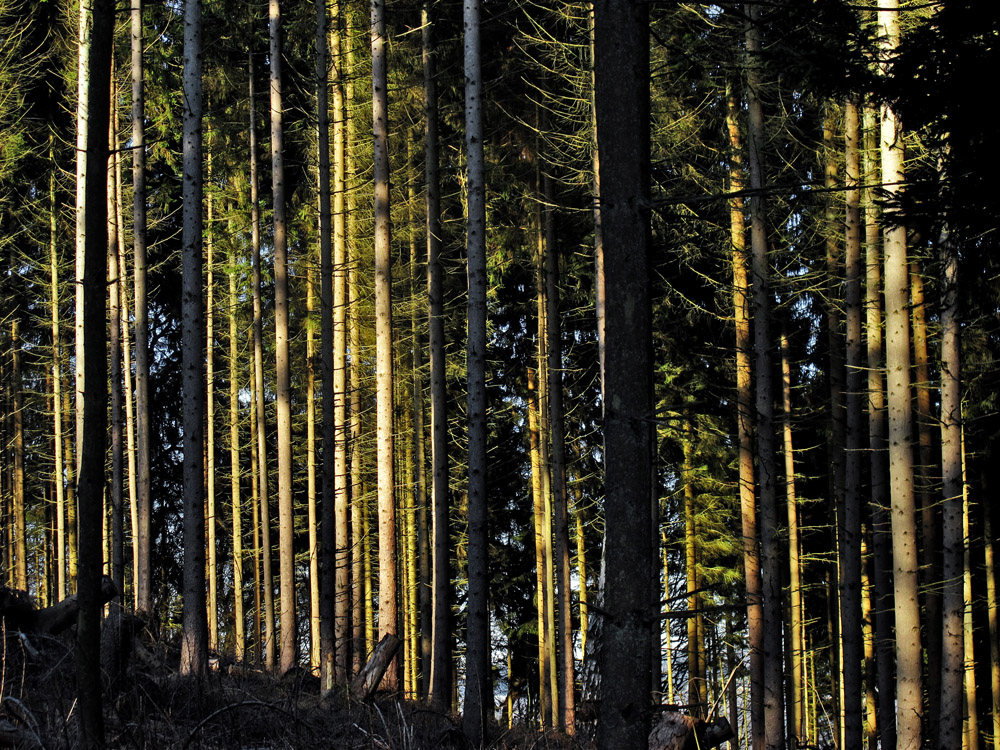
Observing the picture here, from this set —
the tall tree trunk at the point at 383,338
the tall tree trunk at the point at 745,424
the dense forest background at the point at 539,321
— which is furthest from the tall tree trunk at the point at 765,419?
the tall tree trunk at the point at 383,338

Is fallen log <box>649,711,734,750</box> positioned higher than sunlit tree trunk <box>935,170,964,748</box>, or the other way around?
sunlit tree trunk <box>935,170,964,748</box>

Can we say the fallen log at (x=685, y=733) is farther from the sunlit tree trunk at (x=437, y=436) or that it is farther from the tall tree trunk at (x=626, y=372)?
the sunlit tree trunk at (x=437, y=436)

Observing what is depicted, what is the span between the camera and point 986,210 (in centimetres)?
552

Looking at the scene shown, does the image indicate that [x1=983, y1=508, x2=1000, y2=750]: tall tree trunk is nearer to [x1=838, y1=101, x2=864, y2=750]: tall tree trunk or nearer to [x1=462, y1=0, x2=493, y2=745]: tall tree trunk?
[x1=838, y1=101, x2=864, y2=750]: tall tree trunk

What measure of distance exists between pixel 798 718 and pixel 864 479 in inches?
236

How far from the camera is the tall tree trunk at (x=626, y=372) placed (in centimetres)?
474

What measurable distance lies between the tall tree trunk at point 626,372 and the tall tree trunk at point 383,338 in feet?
26.2

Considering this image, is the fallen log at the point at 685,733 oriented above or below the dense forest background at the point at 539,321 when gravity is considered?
below

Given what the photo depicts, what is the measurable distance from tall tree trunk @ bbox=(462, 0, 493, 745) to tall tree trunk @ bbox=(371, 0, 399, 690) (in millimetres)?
2304

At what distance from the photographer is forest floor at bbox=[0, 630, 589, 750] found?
635 cm

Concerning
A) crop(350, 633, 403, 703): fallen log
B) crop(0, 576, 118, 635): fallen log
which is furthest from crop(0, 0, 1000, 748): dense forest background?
crop(0, 576, 118, 635): fallen log

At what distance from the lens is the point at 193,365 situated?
995cm

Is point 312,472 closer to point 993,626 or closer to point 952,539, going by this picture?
point 952,539

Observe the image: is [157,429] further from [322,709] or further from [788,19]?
[788,19]
